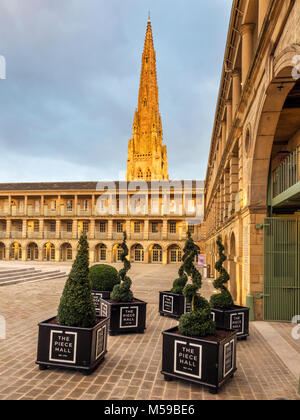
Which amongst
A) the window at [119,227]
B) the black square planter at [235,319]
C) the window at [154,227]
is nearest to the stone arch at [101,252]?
the window at [119,227]

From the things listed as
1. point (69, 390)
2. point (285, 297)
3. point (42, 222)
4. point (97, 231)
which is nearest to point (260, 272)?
point (285, 297)

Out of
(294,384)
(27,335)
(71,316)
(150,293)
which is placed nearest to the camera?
(294,384)

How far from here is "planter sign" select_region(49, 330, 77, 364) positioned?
18.3 ft

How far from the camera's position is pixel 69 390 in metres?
4.87

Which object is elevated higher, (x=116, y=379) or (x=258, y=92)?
(x=258, y=92)

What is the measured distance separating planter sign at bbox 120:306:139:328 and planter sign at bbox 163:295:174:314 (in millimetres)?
2322

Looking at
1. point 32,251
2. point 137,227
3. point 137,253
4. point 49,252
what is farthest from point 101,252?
point 32,251

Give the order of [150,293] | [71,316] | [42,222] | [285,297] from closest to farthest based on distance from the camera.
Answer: [71,316]
[285,297]
[150,293]
[42,222]

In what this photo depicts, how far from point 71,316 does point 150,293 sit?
1013cm

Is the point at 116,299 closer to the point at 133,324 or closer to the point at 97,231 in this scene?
the point at 133,324

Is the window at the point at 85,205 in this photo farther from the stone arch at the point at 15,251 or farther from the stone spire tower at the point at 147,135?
the stone spire tower at the point at 147,135

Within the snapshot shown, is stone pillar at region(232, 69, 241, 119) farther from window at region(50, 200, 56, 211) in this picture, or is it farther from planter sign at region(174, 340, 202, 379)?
window at region(50, 200, 56, 211)

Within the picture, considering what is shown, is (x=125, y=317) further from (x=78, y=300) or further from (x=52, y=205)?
(x=52, y=205)

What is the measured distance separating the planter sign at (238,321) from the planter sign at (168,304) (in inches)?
114
